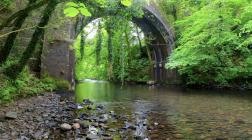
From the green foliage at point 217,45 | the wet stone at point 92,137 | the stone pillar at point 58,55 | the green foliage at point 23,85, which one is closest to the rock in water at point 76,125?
the wet stone at point 92,137

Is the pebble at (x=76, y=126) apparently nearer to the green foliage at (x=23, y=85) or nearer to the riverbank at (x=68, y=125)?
the riverbank at (x=68, y=125)

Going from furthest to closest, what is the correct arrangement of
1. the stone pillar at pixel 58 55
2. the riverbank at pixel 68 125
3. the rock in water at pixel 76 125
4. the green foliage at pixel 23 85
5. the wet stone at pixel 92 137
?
the stone pillar at pixel 58 55
the green foliage at pixel 23 85
the rock in water at pixel 76 125
the riverbank at pixel 68 125
the wet stone at pixel 92 137

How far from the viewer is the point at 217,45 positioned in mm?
19328

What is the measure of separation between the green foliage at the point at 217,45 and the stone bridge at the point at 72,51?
2.71 metres

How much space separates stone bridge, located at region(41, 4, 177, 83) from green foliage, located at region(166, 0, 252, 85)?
107 inches

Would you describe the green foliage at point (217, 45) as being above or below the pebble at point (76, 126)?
above

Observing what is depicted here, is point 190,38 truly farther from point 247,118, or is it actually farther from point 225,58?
point 247,118

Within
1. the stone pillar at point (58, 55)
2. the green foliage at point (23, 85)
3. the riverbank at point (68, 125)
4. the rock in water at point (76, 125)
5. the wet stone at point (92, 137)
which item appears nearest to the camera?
the wet stone at point (92, 137)

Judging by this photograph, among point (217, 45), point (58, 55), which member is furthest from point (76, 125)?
point (217, 45)

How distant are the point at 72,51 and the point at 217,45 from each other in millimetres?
8766

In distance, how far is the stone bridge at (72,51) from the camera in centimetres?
1553

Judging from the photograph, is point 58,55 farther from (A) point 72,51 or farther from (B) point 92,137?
(B) point 92,137

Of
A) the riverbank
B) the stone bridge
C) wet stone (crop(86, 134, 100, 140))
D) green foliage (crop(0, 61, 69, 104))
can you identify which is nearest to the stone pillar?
the stone bridge

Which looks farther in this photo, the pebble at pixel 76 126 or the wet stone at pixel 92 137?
the pebble at pixel 76 126
